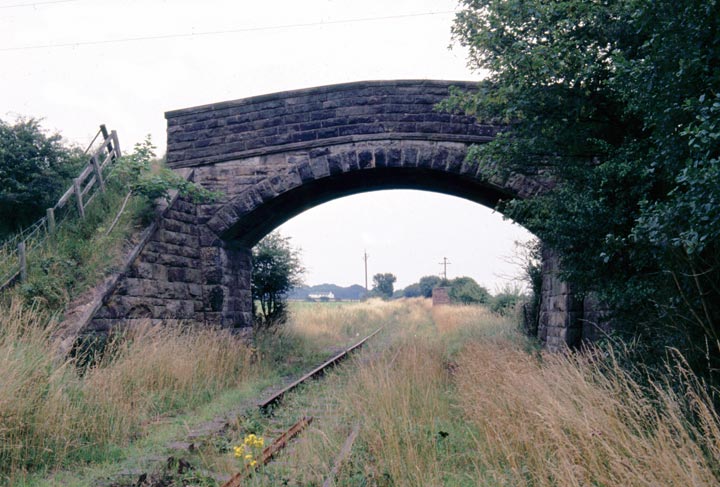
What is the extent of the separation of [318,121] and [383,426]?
8.10 m

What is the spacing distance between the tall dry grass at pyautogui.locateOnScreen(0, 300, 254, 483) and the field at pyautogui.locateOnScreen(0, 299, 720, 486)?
2 cm

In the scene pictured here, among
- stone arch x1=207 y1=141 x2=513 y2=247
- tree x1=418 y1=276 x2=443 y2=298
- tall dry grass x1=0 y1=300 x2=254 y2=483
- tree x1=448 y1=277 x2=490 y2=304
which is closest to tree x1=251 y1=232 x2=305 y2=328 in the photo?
stone arch x1=207 y1=141 x2=513 y2=247

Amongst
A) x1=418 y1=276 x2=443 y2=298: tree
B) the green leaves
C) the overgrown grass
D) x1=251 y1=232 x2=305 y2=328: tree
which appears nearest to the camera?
the overgrown grass

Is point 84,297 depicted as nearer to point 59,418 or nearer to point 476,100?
point 59,418

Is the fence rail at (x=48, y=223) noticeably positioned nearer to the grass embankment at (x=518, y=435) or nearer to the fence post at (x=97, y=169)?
the fence post at (x=97, y=169)

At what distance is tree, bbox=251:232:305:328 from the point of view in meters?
16.3

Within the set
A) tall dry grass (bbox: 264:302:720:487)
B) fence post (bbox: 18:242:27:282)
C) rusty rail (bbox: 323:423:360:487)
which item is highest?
fence post (bbox: 18:242:27:282)

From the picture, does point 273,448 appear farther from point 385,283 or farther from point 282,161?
point 385,283

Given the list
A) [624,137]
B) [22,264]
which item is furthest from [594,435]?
[22,264]

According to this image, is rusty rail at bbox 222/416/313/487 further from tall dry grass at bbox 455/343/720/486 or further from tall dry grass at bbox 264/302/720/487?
tall dry grass at bbox 455/343/720/486

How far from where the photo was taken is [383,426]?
4.78m

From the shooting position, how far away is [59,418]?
4.82 metres

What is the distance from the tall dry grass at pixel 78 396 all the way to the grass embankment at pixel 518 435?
1276 millimetres

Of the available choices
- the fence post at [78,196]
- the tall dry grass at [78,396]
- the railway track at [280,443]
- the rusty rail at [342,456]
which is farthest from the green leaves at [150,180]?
the rusty rail at [342,456]
